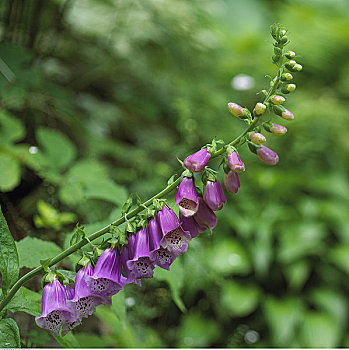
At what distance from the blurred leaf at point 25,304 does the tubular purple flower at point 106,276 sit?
15 centimetres

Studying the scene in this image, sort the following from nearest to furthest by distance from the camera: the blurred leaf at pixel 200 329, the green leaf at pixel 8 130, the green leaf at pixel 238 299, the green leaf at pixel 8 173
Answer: the green leaf at pixel 8 173, the green leaf at pixel 8 130, the blurred leaf at pixel 200 329, the green leaf at pixel 238 299

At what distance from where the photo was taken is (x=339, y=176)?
3072 mm

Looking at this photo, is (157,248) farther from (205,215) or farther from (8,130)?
(8,130)

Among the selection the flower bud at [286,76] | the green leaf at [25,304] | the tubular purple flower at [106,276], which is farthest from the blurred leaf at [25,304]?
the flower bud at [286,76]

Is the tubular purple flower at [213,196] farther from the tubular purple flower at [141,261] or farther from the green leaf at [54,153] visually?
the green leaf at [54,153]

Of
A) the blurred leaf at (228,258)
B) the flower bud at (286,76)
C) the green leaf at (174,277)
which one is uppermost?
the flower bud at (286,76)

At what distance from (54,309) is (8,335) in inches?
4.1

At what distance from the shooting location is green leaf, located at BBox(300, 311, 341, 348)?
8.04 ft

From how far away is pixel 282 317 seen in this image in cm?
251

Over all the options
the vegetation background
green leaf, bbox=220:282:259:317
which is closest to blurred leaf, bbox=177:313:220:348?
the vegetation background

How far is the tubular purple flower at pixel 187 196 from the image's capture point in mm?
708

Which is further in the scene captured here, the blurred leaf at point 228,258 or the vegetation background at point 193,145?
the blurred leaf at point 228,258

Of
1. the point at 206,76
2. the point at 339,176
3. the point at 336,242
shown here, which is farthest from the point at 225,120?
the point at 336,242

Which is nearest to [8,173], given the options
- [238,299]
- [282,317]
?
[238,299]
